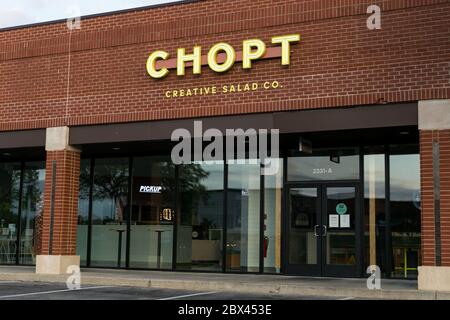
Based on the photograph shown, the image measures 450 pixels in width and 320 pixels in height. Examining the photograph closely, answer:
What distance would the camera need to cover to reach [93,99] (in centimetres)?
1575

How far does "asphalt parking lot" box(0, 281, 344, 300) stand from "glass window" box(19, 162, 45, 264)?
6.04 meters

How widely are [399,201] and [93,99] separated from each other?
25.5 feet

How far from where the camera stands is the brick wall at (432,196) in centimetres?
1198

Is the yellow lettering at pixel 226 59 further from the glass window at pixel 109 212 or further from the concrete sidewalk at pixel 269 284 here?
the glass window at pixel 109 212

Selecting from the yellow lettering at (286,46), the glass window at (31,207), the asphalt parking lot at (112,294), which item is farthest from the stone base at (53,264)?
the yellow lettering at (286,46)

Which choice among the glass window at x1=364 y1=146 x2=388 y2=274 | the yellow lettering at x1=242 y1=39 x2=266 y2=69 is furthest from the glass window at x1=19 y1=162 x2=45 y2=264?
the glass window at x1=364 y1=146 x2=388 y2=274

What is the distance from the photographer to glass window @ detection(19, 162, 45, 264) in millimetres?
19500

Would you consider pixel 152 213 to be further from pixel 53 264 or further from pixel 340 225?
pixel 340 225

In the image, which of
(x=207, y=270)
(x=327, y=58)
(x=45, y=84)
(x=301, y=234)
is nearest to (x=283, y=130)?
(x=327, y=58)

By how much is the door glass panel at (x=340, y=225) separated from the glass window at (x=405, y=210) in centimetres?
94

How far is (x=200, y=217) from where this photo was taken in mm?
17016

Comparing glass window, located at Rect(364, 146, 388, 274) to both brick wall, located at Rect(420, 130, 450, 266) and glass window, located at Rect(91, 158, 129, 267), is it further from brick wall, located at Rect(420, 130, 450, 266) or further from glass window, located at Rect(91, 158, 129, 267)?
glass window, located at Rect(91, 158, 129, 267)

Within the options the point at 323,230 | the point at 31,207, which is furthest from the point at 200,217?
the point at 31,207
